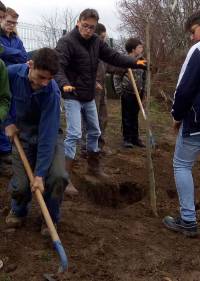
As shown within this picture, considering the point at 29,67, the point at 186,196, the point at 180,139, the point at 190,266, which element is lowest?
the point at 190,266

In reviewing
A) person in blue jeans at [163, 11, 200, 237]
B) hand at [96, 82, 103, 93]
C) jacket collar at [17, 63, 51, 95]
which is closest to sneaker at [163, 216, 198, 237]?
person in blue jeans at [163, 11, 200, 237]

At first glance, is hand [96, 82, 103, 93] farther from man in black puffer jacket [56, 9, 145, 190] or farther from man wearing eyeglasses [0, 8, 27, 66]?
man wearing eyeglasses [0, 8, 27, 66]

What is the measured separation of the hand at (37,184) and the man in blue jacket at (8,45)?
195 cm

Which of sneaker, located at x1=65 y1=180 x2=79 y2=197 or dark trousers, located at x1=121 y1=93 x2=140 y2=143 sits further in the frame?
dark trousers, located at x1=121 y1=93 x2=140 y2=143

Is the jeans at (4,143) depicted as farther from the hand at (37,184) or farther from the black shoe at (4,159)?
the hand at (37,184)

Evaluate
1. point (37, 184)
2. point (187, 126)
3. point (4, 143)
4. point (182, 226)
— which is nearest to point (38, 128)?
point (37, 184)

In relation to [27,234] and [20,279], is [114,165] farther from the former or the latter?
[20,279]

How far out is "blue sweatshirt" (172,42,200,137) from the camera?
13.3 feet

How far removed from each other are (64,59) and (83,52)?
25 centimetres

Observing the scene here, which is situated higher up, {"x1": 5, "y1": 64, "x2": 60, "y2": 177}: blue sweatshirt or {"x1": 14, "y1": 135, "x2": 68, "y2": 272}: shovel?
{"x1": 5, "y1": 64, "x2": 60, "y2": 177}: blue sweatshirt

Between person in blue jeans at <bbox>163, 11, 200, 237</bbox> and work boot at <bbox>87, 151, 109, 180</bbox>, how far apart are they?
1.55m

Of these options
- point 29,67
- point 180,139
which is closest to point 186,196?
point 180,139

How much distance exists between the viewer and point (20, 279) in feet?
11.5

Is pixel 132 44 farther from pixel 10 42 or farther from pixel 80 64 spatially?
pixel 10 42
